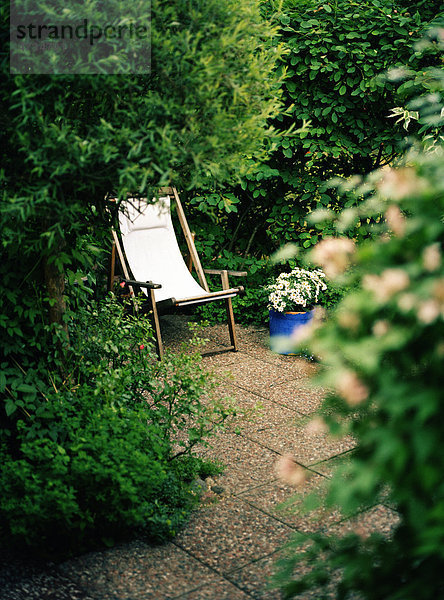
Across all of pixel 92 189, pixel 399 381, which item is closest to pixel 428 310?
pixel 399 381

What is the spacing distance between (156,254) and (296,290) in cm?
129

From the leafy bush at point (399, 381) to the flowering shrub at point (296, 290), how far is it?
3.25 meters

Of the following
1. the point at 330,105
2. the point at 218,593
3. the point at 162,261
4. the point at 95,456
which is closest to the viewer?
the point at 218,593

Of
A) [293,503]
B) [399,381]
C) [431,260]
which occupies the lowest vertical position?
[293,503]

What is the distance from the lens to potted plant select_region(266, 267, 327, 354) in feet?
16.1

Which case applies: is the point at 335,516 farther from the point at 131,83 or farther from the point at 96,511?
the point at 131,83

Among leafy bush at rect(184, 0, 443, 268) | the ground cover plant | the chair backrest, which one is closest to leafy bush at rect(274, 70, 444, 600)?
the ground cover plant

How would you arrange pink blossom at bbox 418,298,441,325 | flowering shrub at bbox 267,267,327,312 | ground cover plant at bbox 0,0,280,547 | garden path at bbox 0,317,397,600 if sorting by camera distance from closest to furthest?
pink blossom at bbox 418,298,441,325, ground cover plant at bbox 0,0,280,547, garden path at bbox 0,317,397,600, flowering shrub at bbox 267,267,327,312

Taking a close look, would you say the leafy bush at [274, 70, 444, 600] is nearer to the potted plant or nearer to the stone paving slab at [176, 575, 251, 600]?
the stone paving slab at [176, 575, 251, 600]

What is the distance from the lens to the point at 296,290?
4898mm

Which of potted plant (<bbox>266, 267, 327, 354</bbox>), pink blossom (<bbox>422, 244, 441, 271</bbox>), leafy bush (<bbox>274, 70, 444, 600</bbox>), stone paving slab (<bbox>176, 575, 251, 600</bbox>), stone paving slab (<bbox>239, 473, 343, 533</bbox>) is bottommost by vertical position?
stone paving slab (<bbox>239, 473, 343, 533</bbox>)

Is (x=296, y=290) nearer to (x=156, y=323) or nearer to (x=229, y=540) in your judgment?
(x=156, y=323)

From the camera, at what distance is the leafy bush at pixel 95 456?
2416 mm

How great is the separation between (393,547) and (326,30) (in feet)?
14.9
